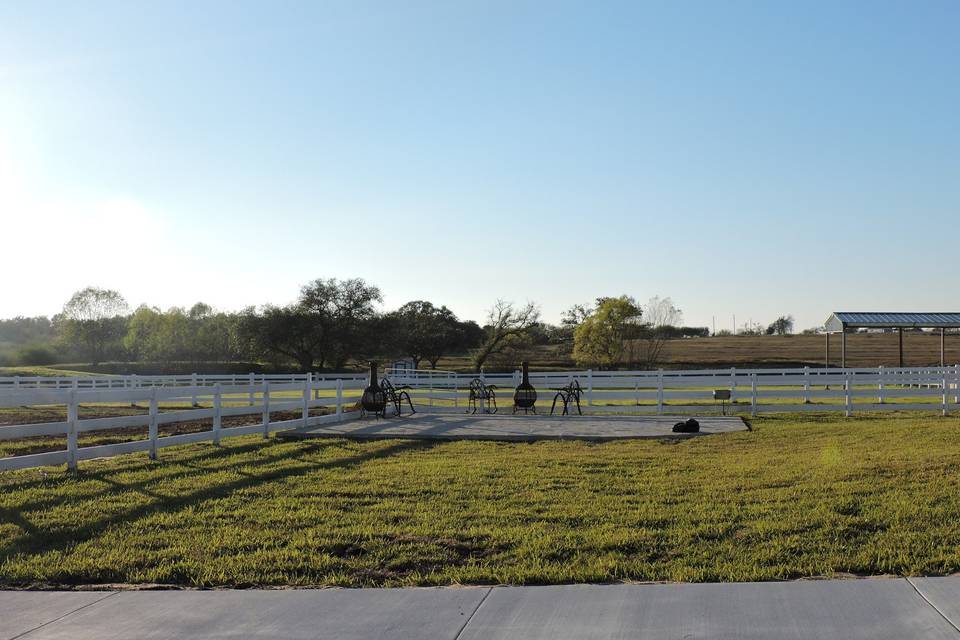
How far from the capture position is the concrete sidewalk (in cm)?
480

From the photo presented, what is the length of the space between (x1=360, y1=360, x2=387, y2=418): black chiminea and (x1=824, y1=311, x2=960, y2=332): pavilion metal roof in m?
26.5

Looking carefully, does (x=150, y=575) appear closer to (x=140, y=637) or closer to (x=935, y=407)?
(x=140, y=637)

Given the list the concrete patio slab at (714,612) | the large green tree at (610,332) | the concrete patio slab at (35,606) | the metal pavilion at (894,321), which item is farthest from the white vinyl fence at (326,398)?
the large green tree at (610,332)

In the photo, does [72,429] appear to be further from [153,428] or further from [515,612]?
[515,612]

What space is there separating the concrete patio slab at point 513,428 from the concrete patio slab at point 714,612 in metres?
10.8

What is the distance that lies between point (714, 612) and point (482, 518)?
3236 millimetres

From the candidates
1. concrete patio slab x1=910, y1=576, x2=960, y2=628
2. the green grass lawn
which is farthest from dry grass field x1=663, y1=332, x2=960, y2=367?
concrete patio slab x1=910, y1=576, x2=960, y2=628

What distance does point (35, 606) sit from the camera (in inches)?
217

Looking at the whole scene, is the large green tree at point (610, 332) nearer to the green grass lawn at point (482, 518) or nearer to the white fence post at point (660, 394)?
the white fence post at point (660, 394)

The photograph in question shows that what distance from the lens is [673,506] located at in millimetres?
8461

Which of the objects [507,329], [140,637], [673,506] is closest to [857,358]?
[507,329]

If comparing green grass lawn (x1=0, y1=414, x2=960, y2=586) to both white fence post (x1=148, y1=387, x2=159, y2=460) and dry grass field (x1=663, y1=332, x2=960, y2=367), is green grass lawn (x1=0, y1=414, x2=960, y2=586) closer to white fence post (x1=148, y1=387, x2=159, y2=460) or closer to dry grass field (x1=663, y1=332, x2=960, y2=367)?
white fence post (x1=148, y1=387, x2=159, y2=460)

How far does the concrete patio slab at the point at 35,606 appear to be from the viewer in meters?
5.11

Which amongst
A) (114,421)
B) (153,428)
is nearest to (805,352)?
(153,428)
